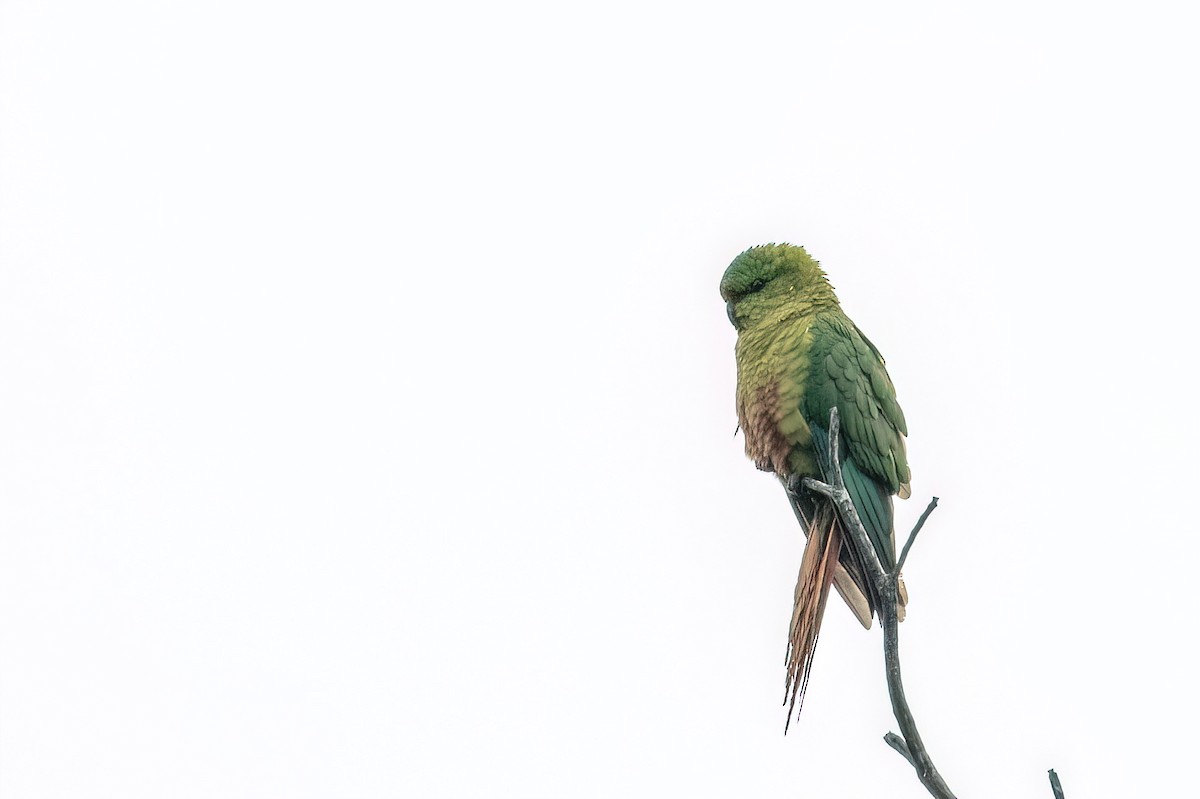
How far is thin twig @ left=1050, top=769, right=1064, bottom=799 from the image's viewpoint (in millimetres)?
2506

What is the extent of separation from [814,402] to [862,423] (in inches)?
7.0

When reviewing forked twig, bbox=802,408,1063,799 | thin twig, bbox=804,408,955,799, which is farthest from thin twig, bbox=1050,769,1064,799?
thin twig, bbox=804,408,955,799

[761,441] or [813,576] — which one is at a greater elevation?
[761,441]

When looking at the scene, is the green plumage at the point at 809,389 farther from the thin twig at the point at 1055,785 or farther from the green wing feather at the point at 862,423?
the thin twig at the point at 1055,785

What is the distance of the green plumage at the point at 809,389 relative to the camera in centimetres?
389

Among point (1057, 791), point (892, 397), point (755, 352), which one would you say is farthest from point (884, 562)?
point (1057, 791)

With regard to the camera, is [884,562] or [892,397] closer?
[884,562]

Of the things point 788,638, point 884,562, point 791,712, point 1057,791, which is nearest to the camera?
point 1057,791

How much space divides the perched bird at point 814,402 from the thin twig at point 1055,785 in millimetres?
1046

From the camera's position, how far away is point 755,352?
420 cm

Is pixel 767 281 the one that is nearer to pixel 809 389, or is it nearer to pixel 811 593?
pixel 809 389

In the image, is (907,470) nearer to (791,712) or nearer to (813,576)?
(813,576)

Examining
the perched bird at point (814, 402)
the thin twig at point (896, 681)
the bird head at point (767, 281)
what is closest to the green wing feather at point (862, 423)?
the perched bird at point (814, 402)

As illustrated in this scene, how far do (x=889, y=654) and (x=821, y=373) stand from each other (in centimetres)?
140
